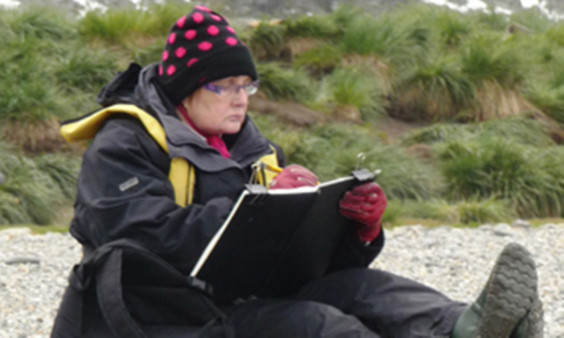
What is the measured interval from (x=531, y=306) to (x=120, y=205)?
1.08 metres

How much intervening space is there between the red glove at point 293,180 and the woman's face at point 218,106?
339 millimetres

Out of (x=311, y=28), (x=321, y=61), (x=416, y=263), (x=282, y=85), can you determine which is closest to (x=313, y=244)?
(x=416, y=263)

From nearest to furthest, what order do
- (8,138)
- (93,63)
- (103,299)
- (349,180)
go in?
1. (103,299)
2. (349,180)
3. (8,138)
4. (93,63)

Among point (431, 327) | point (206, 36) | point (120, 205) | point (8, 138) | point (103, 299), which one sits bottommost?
point (8, 138)

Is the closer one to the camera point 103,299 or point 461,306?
point 103,299

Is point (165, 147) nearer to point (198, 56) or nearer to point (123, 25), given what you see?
point (198, 56)

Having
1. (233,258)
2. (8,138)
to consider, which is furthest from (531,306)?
(8,138)

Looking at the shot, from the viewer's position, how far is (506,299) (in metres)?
2.37

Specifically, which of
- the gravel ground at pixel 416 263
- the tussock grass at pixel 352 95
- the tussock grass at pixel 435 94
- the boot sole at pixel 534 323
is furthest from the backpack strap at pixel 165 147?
the tussock grass at pixel 435 94

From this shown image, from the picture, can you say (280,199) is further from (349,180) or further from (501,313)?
(501,313)

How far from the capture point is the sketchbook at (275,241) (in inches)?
94.7

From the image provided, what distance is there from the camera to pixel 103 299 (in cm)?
232

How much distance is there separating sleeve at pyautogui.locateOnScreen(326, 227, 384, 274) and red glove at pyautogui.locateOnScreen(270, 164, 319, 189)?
16.3 inches

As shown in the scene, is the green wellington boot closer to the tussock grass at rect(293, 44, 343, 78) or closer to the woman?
the woman
